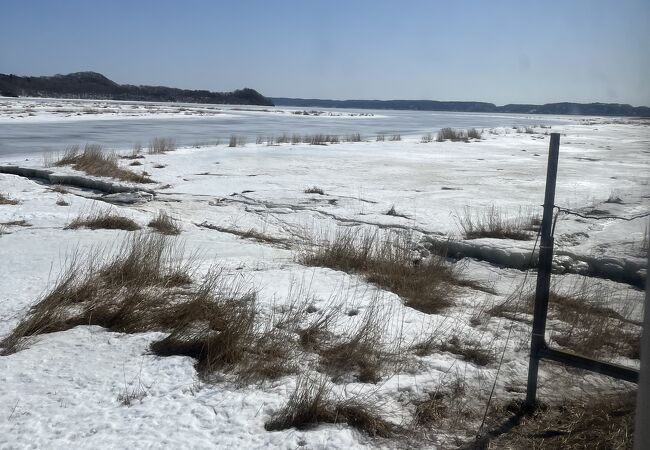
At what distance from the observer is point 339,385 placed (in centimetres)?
360

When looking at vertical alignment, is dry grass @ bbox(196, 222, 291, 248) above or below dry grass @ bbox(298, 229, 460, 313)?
below

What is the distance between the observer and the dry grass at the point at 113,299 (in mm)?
4129

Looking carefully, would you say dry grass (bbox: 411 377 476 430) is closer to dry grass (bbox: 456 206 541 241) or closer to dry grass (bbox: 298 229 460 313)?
dry grass (bbox: 298 229 460 313)

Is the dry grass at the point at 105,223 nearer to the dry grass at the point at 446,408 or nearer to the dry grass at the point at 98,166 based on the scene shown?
the dry grass at the point at 98,166

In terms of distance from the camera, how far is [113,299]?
4.52 meters

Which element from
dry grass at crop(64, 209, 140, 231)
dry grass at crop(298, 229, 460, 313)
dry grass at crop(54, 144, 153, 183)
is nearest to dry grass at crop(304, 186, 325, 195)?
dry grass at crop(54, 144, 153, 183)

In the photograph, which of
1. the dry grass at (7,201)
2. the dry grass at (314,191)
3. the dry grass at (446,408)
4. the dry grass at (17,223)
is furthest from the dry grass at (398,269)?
the dry grass at (7,201)

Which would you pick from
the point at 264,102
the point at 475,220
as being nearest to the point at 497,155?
the point at 475,220

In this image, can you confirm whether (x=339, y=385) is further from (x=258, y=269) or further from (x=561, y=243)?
(x=561, y=243)

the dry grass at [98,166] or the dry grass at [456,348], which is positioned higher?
the dry grass at [98,166]

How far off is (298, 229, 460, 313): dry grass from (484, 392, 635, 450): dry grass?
1.69 metres

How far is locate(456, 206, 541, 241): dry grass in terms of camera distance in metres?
7.82

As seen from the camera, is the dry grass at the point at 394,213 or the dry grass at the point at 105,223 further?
the dry grass at the point at 394,213

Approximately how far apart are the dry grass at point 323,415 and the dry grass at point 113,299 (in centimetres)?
136
